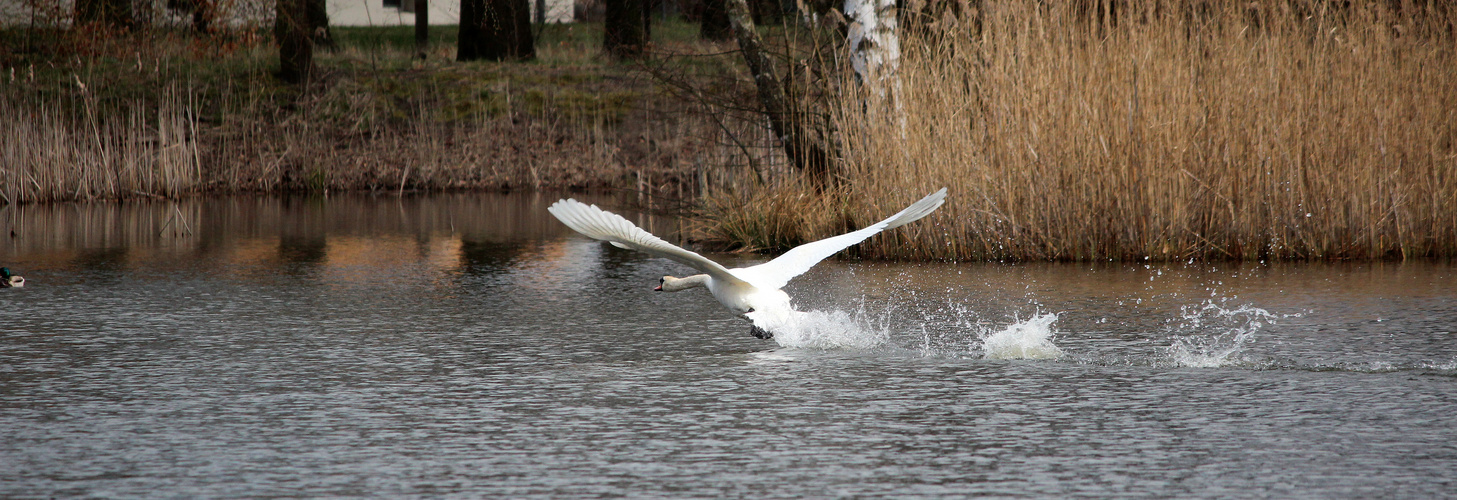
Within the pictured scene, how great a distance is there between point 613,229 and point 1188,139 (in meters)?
5.15

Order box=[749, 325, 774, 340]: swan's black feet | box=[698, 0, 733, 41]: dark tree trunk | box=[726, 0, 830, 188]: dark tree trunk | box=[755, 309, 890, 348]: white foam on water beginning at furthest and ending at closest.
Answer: box=[698, 0, 733, 41]: dark tree trunk
box=[726, 0, 830, 188]: dark tree trunk
box=[755, 309, 890, 348]: white foam on water
box=[749, 325, 774, 340]: swan's black feet

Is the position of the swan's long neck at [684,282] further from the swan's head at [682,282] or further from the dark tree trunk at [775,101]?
the dark tree trunk at [775,101]

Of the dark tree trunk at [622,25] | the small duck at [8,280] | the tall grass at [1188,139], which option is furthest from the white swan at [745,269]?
the dark tree trunk at [622,25]

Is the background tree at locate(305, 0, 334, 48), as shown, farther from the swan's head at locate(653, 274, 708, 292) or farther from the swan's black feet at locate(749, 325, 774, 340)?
the swan's black feet at locate(749, 325, 774, 340)

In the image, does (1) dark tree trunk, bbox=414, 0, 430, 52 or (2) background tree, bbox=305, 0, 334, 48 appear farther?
(1) dark tree trunk, bbox=414, 0, 430, 52

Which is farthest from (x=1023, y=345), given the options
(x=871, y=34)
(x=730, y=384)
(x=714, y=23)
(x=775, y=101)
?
(x=714, y=23)

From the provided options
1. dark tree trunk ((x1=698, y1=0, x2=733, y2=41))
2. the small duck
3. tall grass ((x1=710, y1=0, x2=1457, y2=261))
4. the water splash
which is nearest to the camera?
the water splash

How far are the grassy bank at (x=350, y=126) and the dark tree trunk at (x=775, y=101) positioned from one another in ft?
2.31

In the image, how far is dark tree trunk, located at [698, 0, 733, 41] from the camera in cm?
1478

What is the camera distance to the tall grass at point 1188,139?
9.82 metres

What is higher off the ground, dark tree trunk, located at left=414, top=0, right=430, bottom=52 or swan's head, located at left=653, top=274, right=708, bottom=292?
dark tree trunk, located at left=414, top=0, right=430, bottom=52

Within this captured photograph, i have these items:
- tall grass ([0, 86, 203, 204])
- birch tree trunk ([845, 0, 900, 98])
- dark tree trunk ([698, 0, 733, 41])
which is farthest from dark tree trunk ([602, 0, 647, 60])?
birch tree trunk ([845, 0, 900, 98])

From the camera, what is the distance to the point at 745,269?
658 centimetres

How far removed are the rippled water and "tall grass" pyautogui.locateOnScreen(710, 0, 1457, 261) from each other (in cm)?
44
